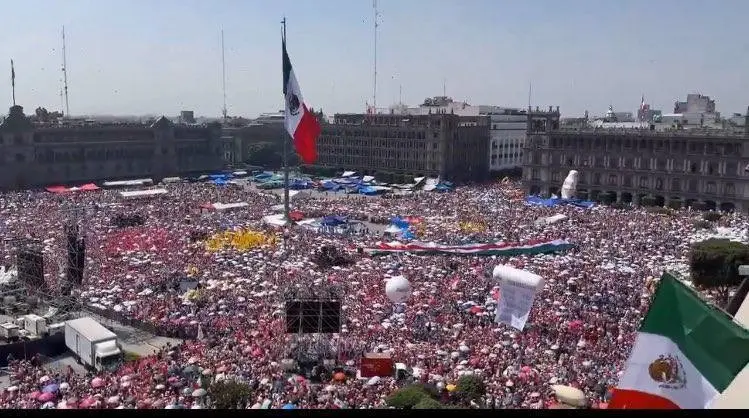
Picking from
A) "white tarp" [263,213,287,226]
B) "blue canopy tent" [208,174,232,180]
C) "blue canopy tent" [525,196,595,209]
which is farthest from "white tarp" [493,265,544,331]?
"blue canopy tent" [208,174,232,180]

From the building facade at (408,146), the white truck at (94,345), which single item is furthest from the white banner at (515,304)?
the building facade at (408,146)

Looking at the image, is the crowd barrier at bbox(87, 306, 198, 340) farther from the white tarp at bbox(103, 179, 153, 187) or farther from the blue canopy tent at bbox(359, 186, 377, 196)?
the white tarp at bbox(103, 179, 153, 187)

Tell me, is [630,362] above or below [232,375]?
above

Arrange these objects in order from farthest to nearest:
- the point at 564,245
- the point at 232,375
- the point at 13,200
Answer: the point at 13,200
the point at 564,245
the point at 232,375

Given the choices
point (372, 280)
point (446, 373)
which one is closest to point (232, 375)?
point (446, 373)

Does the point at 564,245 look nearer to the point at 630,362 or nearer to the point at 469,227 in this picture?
the point at 469,227

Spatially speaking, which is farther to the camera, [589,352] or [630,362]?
[589,352]

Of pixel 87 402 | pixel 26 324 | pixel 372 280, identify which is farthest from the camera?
pixel 372 280
